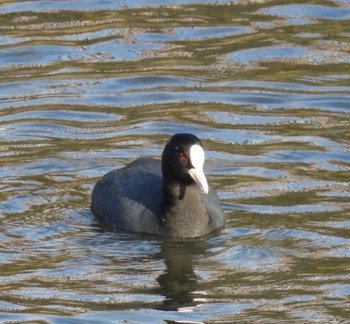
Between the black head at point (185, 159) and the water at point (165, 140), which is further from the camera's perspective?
the black head at point (185, 159)

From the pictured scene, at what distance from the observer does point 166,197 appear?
10.6 m

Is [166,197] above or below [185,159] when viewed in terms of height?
below

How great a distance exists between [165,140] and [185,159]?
6.34 feet

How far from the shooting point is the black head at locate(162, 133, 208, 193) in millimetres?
10172

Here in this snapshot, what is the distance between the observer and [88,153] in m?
11.8

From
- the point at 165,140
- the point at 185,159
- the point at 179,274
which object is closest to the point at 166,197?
the point at 185,159

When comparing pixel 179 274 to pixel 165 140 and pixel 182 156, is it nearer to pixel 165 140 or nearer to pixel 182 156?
pixel 182 156

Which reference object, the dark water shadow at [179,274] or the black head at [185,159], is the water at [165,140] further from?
the black head at [185,159]

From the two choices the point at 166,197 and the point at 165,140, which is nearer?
the point at 166,197

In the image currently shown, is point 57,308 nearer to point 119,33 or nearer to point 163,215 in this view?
point 163,215

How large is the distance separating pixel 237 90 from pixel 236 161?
1913 mm

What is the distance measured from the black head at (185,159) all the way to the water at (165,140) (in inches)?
16.9

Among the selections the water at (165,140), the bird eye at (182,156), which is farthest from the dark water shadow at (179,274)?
the bird eye at (182,156)

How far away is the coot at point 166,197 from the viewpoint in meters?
10.3
